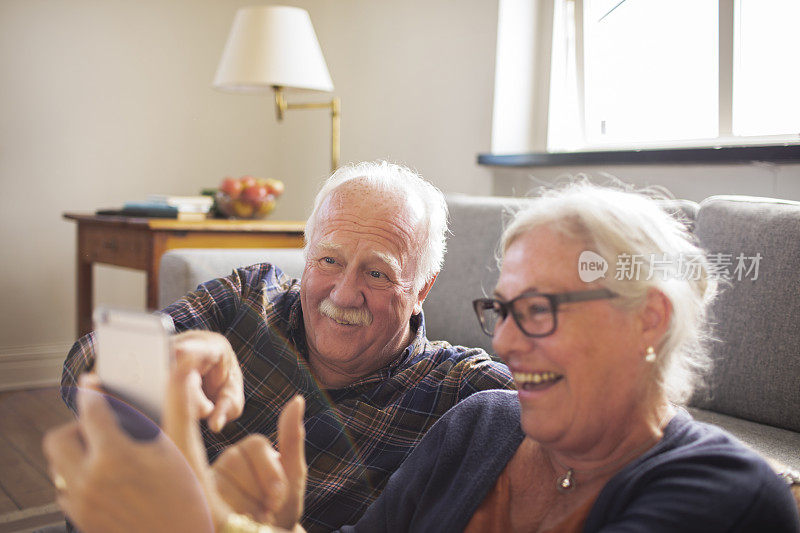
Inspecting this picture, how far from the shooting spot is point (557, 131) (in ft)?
8.78

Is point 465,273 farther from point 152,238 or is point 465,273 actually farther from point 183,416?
point 183,416

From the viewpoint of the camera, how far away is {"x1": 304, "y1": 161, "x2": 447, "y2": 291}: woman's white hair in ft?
3.69

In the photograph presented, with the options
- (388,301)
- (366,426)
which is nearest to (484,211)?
(388,301)

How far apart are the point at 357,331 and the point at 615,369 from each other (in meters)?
0.54

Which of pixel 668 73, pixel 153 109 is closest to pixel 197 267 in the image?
pixel 668 73

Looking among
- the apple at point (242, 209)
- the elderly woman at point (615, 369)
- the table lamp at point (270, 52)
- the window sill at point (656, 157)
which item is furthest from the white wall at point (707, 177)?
the elderly woman at point (615, 369)

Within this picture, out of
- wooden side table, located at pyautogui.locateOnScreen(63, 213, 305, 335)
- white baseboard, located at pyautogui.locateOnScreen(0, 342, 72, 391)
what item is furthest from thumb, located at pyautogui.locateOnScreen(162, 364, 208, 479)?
wooden side table, located at pyautogui.locateOnScreen(63, 213, 305, 335)

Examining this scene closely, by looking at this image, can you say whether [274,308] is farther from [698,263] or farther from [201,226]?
[201,226]

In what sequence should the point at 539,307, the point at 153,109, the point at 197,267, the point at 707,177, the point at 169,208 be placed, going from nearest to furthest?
the point at 539,307 → the point at 197,267 → the point at 707,177 → the point at 169,208 → the point at 153,109

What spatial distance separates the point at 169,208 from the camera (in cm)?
239

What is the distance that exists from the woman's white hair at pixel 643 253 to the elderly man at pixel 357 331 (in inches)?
14.9

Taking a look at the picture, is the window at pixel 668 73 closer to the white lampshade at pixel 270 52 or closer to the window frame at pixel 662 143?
the window frame at pixel 662 143

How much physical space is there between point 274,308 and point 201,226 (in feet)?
4.18

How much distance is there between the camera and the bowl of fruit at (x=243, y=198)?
8.45 ft
